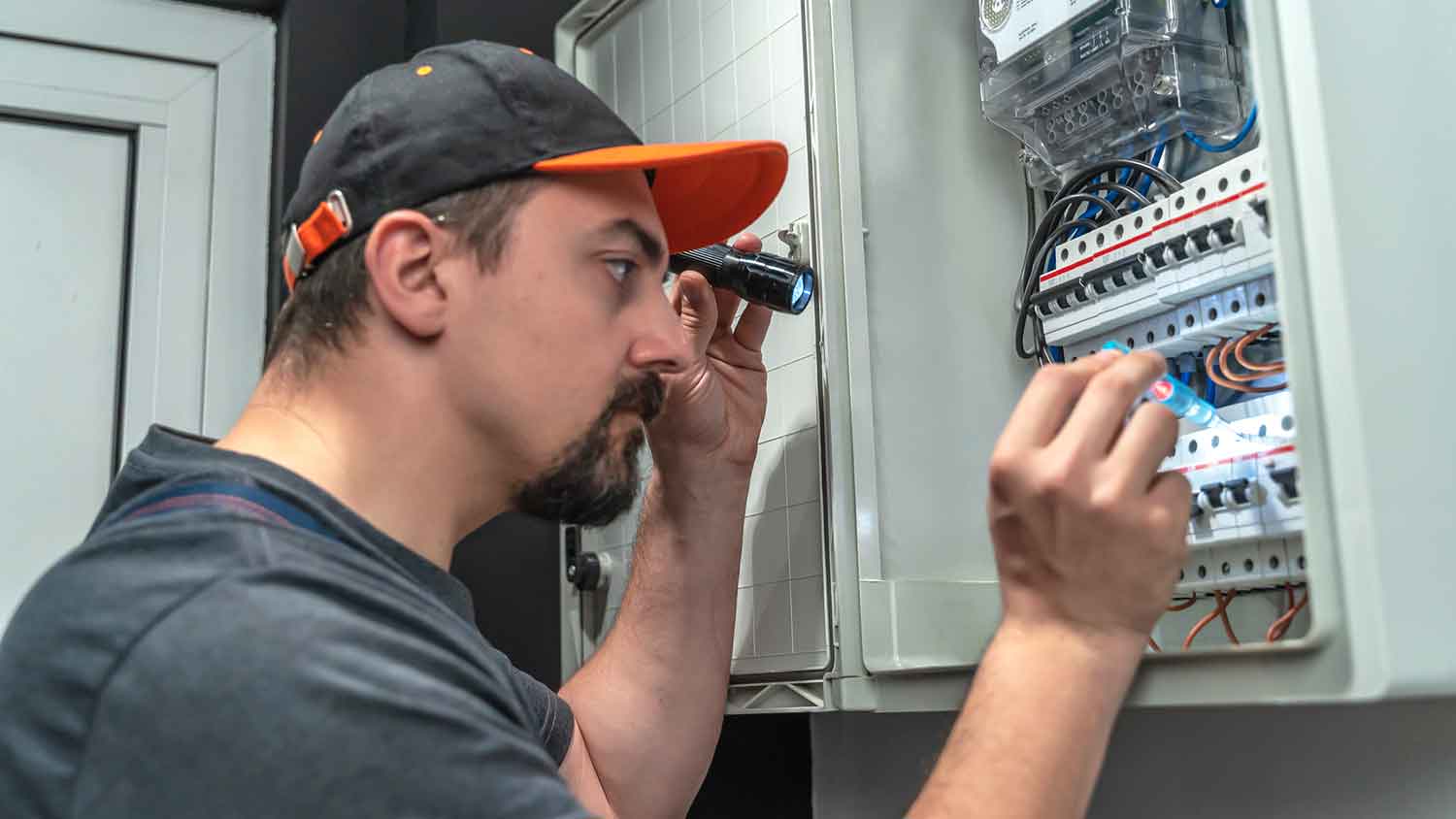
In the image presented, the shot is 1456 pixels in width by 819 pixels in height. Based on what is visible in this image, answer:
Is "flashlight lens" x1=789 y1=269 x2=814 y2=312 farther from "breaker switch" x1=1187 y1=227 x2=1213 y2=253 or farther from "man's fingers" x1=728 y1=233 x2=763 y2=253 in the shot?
"breaker switch" x1=1187 y1=227 x2=1213 y2=253

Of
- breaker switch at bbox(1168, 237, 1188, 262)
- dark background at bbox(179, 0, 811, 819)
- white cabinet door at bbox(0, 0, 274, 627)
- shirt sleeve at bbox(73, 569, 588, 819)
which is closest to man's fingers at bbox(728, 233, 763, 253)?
breaker switch at bbox(1168, 237, 1188, 262)

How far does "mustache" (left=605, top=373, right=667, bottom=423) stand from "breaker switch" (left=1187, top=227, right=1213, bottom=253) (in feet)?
1.50

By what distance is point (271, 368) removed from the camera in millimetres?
979

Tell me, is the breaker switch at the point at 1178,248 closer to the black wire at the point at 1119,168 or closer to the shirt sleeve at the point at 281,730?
the black wire at the point at 1119,168

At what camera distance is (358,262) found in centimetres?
96

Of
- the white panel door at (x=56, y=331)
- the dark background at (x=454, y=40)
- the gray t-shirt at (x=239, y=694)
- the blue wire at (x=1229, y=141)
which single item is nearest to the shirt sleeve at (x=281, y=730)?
A: the gray t-shirt at (x=239, y=694)

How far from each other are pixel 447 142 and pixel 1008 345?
24.2 inches

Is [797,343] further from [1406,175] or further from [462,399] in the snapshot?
[1406,175]

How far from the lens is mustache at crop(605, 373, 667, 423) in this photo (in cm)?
102

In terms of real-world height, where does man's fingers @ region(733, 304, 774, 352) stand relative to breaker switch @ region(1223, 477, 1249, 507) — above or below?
above

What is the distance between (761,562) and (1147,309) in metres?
0.46

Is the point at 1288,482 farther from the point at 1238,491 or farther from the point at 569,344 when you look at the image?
the point at 569,344

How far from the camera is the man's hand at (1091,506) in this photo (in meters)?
0.79

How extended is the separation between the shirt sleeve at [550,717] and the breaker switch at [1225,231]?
72cm
